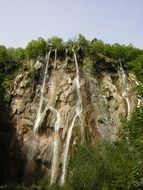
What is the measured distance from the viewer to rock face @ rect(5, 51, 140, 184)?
28188mm

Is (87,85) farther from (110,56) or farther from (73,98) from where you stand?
(110,56)

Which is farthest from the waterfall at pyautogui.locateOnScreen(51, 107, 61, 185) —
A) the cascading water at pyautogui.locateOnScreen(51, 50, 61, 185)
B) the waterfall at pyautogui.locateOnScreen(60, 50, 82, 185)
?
the waterfall at pyautogui.locateOnScreen(60, 50, 82, 185)

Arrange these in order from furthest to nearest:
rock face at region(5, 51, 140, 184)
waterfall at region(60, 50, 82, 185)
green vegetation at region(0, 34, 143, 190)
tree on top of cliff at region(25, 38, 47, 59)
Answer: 1. tree on top of cliff at region(25, 38, 47, 59)
2. rock face at region(5, 51, 140, 184)
3. waterfall at region(60, 50, 82, 185)
4. green vegetation at region(0, 34, 143, 190)

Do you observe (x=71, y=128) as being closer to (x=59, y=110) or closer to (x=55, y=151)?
(x=55, y=151)

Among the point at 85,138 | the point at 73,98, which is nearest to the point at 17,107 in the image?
the point at 73,98

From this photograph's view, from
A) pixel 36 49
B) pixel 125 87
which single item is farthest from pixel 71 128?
pixel 36 49

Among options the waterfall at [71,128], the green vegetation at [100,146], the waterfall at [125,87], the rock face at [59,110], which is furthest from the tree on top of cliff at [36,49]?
the waterfall at [125,87]

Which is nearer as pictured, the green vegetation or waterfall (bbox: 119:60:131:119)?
the green vegetation

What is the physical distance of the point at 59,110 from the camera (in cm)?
3053

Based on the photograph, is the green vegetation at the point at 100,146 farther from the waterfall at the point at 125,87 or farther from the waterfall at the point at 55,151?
the waterfall at the point at 55,151

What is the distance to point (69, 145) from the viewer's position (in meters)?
27.7

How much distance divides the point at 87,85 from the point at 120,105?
122 inches

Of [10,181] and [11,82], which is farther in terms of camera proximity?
[11,82]

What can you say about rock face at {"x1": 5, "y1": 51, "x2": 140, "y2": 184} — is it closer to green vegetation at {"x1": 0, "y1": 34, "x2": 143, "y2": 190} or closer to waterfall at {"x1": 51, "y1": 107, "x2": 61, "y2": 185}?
waterfall at {"x1": 51, "y1": 107, "x2": 61, "y2": 185}
